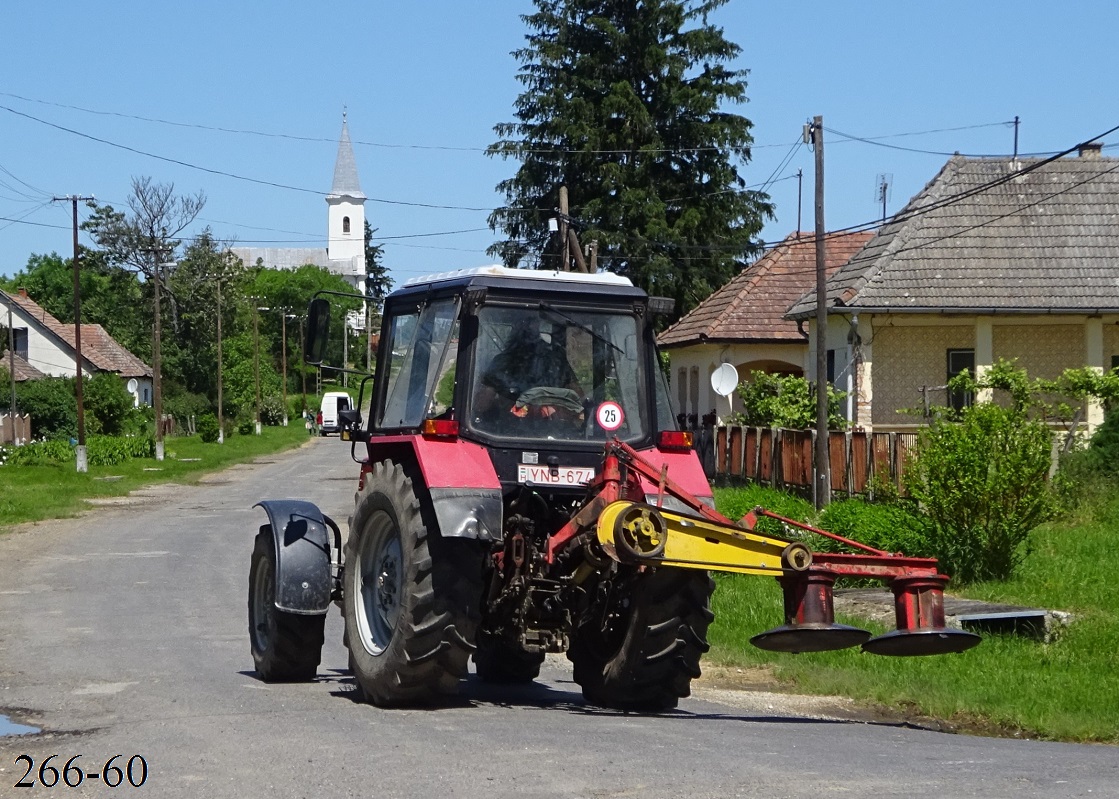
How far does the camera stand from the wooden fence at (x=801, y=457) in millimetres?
24547

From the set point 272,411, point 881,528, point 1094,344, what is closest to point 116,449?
point 1094,344

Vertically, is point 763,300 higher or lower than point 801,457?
higher

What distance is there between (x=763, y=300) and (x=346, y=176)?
400 feet

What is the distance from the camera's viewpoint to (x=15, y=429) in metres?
56.7

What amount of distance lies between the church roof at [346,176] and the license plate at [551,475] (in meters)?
147

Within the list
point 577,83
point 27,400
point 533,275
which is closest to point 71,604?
point 533,275

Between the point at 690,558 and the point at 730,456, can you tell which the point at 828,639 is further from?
the point at 730,456

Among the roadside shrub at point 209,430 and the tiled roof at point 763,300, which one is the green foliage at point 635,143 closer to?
the tiled roof at point 763,300

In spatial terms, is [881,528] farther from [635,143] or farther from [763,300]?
[635,143]

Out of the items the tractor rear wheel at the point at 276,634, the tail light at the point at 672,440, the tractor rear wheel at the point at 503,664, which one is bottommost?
the tractor rear wheel at the point at 503,664

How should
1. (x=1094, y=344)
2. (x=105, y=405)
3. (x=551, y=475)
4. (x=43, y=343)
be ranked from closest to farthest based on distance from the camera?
(x=551, y=475), (x=1094, y=344), (x=105, y=405), (x=43, y=343)

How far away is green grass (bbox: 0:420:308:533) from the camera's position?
3125 cm

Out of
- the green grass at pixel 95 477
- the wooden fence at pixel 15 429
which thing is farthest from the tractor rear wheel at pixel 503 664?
the wooden fence at pixel 15 429

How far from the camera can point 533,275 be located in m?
9.36
